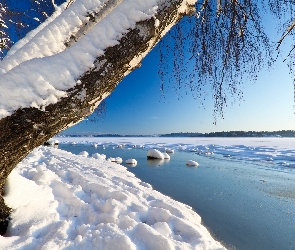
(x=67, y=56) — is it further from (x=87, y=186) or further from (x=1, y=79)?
(x=87, y=186)

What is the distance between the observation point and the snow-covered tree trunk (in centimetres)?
98

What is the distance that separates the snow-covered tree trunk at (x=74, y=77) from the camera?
0.98 m

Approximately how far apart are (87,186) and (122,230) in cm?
134

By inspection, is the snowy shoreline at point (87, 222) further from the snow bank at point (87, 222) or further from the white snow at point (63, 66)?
the white snow at point (63, 66)

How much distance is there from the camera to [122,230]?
1.91 m

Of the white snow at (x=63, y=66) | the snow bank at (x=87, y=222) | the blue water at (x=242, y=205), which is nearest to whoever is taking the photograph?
the white snow at (x=63, y=66)

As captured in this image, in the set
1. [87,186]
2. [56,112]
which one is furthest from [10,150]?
[87,186]

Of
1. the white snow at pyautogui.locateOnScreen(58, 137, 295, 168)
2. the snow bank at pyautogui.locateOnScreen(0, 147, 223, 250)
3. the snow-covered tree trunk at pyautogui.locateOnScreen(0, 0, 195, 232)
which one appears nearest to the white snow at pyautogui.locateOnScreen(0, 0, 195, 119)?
the snow-covered tree trunk at pyautogui.locateOnScreen(0, 0, 195, 232)

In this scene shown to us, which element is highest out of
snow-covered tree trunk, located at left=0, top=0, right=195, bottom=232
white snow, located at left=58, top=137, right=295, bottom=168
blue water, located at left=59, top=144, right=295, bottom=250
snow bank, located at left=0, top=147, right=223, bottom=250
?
snow-covered tree trunk, located at left=0, top=0, right=195, bottom=232

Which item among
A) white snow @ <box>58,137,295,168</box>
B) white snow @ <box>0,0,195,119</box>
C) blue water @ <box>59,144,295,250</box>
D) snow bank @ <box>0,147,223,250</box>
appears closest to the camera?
white snow @ <box>0,0,195,119</box>

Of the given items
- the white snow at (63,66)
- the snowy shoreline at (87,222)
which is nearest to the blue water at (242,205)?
the snowy shoreline at (87,222)

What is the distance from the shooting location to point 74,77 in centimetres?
101

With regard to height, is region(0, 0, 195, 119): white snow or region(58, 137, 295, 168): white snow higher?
region(0, 0, 195, 119): white snow

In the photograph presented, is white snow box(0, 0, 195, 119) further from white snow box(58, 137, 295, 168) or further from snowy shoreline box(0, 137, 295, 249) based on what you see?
white snow box(58, 137, 295, 168)
